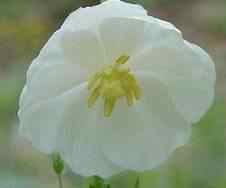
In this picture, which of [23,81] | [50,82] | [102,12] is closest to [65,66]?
[50,82]

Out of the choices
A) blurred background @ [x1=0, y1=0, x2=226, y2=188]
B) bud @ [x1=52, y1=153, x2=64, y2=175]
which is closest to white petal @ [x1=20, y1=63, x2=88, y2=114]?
bud @ [x1=52, y1=153, x2=64, y2=175]

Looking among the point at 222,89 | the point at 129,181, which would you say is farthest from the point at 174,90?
the point at 222,89

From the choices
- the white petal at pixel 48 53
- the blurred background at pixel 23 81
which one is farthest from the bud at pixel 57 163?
the blurred background at pixel 23 81

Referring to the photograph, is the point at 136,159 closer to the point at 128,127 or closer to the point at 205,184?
the point at 128,127

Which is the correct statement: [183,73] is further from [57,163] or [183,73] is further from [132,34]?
[57,163]

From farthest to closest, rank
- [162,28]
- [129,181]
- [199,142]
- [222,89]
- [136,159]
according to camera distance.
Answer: [222,89] → [199,142] → [129,181] → [136,159] → [162,28]

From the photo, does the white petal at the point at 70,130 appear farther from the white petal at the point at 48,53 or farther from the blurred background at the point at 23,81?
the blurred background at the point at 23,81

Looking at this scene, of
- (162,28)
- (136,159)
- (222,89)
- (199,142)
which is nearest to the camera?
(162,28)
